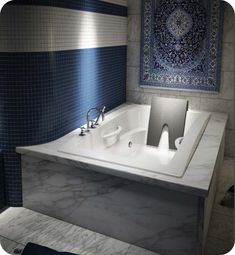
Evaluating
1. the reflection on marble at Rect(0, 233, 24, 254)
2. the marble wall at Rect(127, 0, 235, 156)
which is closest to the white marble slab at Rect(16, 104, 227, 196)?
the reflection on marble at Rect(0, 233, 24, 254)

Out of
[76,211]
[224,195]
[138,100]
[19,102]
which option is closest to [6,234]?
[76,211]

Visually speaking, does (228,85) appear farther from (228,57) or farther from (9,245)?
(9,245)

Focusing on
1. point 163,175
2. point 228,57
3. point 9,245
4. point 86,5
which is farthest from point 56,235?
point 228,57

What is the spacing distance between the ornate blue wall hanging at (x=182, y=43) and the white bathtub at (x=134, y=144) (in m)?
0.41

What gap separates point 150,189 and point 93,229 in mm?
590

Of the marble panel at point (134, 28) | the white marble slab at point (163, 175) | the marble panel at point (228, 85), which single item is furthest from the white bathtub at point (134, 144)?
the marble panel at point (134, 28)

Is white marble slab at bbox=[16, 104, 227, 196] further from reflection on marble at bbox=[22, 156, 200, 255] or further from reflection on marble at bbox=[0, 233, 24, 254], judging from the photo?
reflection on marble at bbox=[0, 233, 24, 254]

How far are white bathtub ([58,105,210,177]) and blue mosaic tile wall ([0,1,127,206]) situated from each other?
0.23 meters

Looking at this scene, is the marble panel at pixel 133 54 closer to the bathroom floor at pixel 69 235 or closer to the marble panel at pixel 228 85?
the marble panel at pixel 228 85

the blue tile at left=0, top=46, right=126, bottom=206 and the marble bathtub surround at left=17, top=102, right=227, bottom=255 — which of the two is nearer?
the marble bathtub surround at left=17, top=102, right=227, bottom=255

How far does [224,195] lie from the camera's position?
9.89ft

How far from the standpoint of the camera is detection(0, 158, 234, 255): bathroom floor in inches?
90.9

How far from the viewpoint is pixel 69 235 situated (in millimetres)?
2451

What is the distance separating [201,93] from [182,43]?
0.59 metres
